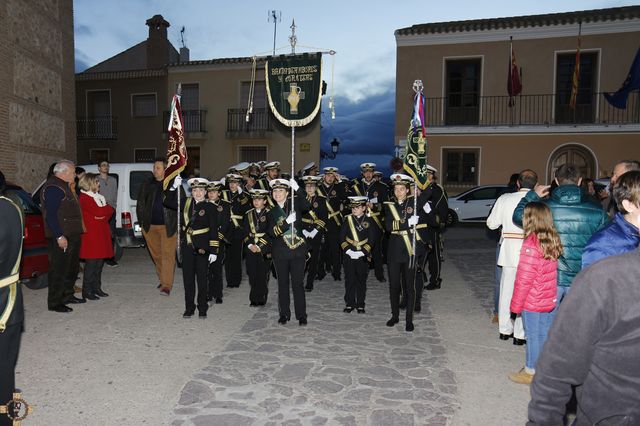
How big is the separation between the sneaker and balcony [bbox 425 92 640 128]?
736 inches

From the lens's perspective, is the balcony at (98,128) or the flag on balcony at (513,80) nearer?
the flag on balcony at (513,80)

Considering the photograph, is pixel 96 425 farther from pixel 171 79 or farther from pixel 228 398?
pixel 171 79

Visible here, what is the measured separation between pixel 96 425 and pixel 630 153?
22783mm

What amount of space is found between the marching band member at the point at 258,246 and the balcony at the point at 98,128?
23.2 m

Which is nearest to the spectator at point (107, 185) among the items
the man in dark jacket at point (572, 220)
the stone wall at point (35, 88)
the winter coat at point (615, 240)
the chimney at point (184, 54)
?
the stone wall at point (35, 88)

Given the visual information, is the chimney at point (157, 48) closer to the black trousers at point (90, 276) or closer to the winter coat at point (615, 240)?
the black trousers at point (90, 276)

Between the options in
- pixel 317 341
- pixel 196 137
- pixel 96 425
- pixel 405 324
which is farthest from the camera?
pixel 196 137

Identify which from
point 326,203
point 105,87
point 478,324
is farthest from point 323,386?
point 105,87

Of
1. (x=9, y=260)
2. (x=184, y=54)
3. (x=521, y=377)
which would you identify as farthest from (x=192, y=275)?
(x=184, y=54)

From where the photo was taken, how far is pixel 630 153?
20.9m

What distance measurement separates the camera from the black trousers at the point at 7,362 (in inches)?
129

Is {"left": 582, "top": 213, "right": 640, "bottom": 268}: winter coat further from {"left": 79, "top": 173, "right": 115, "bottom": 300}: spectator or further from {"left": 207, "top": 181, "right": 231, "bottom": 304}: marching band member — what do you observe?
{"left": 79, "top": 173, "right": 115, "bottom": 300}: spectator

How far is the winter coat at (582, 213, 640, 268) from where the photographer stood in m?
2.52

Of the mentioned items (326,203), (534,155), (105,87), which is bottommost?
(326,203)
